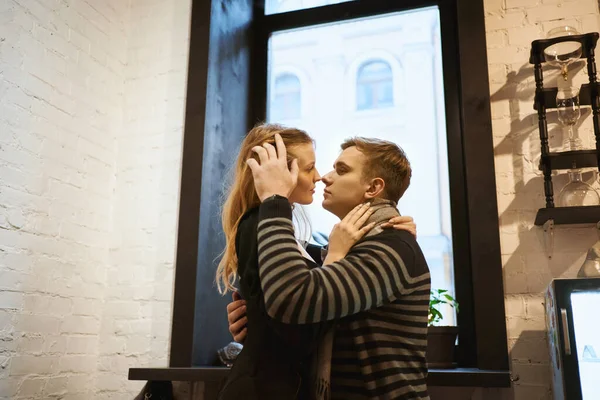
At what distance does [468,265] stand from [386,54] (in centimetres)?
114

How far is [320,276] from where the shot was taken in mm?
1313

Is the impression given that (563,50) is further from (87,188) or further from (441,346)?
(87,188)

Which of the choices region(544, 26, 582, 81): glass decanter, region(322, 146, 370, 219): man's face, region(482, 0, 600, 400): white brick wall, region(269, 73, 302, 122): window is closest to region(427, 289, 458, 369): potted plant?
region(482, 0, 600, 400): white brick wall

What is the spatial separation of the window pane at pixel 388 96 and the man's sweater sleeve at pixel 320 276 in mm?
1356

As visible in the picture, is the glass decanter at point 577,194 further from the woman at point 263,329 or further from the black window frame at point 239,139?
the woman at point 263,329

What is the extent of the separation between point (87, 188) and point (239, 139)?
2.54ft

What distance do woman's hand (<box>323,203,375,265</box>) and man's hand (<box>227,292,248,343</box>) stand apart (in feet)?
1.08

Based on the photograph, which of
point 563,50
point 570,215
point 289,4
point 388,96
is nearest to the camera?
point 570,215

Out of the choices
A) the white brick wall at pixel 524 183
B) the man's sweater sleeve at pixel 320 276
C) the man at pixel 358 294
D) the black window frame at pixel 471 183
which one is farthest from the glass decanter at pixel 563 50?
the man's sweater sleeve at pixel 320 276

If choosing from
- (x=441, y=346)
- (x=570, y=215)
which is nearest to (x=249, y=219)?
(x=441, y=346)

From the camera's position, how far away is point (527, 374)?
2.25 metres

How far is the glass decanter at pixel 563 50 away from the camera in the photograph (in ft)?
7.62

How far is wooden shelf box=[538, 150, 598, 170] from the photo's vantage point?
2.19 metres

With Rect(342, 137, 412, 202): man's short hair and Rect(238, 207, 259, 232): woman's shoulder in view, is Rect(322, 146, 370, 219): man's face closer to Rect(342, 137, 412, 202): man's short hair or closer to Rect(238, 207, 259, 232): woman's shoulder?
Rect(342, 137, 412, 202): man's short hair
